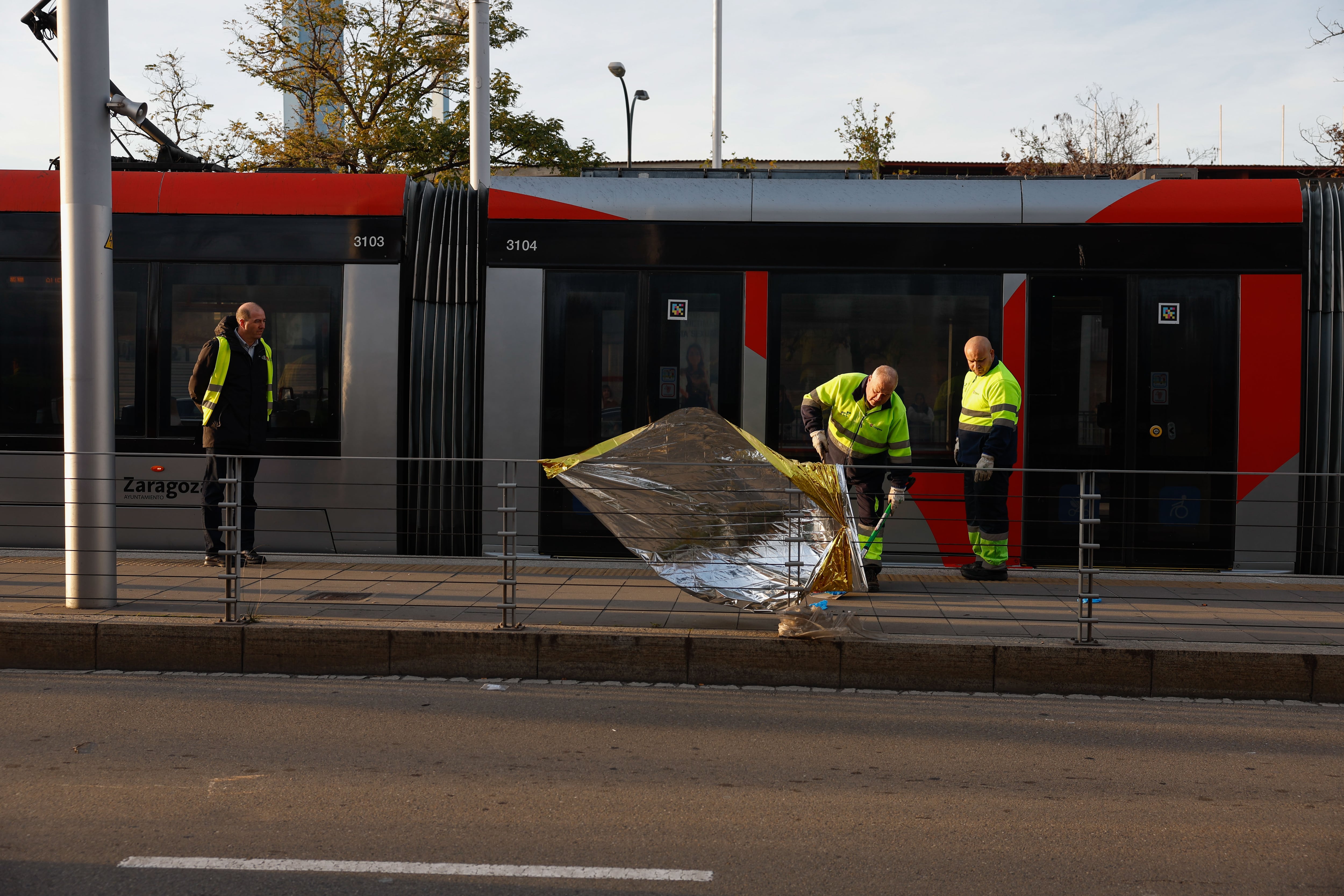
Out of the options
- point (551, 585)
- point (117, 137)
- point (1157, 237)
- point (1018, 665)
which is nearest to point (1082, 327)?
point (1157, 237)

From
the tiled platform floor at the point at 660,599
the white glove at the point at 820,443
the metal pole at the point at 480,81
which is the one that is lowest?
the tiled platform floor at the point at 660,599

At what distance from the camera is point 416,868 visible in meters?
3.59

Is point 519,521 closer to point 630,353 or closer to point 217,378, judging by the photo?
point 630,353

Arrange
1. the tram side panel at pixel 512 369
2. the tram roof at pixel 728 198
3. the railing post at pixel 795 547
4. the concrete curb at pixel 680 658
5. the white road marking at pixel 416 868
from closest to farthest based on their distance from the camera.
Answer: the white road marking at pixel 416 868
the concrete curb at pixel 680 658
the railing post at pixel 795 547
the tram roof at pixel 728 198
the tram side panel at pixel 512 369

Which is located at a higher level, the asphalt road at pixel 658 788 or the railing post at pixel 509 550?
the railing post at pixel 509 550

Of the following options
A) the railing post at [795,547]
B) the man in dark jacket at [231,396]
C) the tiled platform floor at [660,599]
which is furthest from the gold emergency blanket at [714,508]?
the man in dark jacket at [231,396]

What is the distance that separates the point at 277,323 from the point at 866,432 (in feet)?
15.9

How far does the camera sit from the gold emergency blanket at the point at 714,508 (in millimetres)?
6684

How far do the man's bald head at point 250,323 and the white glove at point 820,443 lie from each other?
4276 millimetres

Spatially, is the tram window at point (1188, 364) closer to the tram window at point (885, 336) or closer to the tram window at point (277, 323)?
the tram window at point (885, 336)

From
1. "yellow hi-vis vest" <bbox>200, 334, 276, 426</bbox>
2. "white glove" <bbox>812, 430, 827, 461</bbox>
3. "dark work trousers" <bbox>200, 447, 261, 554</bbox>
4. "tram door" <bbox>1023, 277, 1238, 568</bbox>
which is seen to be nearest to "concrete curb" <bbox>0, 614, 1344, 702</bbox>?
"dark work trousers" <bbox>200, 447, 261, 554</bbox>

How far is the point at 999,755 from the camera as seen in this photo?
5039 mm

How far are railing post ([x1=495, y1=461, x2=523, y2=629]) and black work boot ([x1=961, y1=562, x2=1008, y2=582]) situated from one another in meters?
3.57

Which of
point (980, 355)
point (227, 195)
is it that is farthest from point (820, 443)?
point (227, 195)
